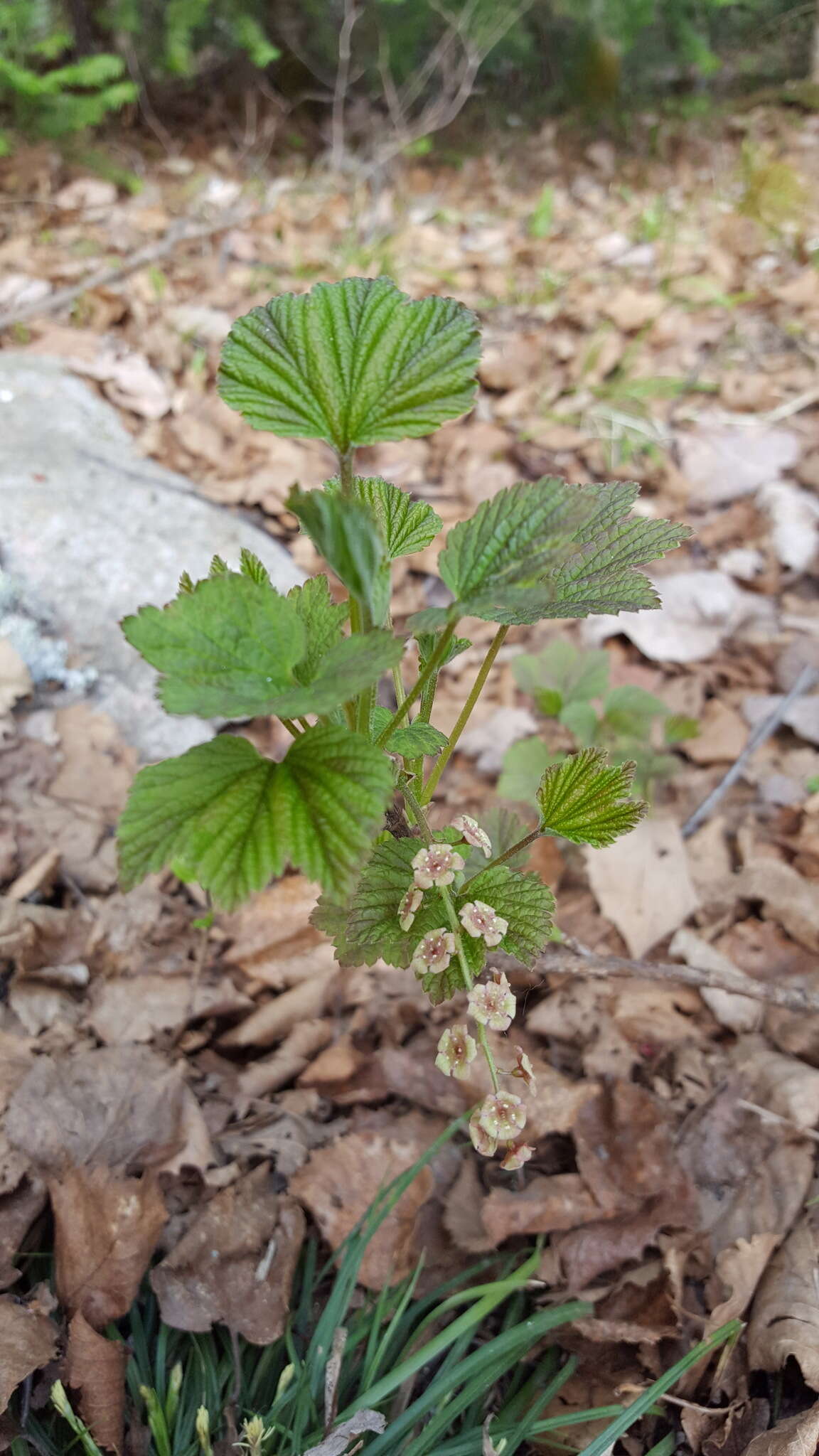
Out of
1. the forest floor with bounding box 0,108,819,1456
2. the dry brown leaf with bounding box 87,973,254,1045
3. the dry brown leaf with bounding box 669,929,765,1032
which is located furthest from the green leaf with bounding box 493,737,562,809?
the dry brown leaf with bounding box 87,973,254,1045

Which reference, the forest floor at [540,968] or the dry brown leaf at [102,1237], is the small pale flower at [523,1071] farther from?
the dry brown leaf at [102,1237]

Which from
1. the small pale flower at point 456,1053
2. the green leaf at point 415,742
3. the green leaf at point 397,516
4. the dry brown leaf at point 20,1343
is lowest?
the dry brown leaf at point 20,1343

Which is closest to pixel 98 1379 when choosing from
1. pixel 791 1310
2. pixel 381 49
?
pixel 791 1310

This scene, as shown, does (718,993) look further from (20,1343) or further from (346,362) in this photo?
(346,362)

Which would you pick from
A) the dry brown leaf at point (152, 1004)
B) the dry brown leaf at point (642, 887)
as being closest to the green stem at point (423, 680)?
the dry brown leaf at point (152, 1004)

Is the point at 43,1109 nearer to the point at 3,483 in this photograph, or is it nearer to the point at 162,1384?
the point at 162,1384


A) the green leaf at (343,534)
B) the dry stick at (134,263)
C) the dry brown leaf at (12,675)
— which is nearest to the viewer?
the green leaf at (343,534)

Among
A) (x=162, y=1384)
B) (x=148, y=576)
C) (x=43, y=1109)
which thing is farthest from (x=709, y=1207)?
(x=148, y=576)
